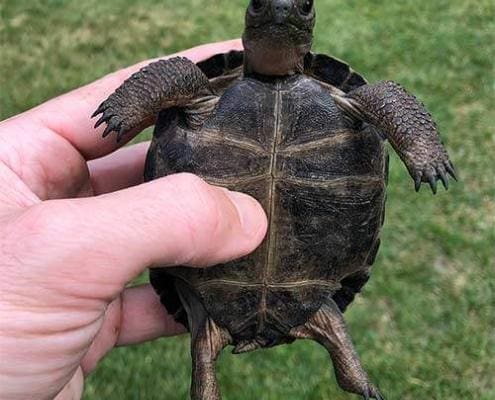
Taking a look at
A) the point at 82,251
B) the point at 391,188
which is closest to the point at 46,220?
the point at 82,251

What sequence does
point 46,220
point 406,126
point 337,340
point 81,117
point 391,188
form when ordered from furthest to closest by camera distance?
point 391,188 → point 81,117 → point 337,340 → point 406,126 → point 46,220

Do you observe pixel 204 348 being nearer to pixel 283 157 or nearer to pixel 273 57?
pixel 283 157

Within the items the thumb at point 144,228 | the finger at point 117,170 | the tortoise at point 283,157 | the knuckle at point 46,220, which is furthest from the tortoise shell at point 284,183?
the finger at point 117,170

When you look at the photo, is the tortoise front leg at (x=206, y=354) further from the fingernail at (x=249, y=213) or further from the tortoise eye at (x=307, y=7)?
the tortoise eye at (x=307, y=7)

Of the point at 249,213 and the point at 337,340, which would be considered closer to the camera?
the point at 249,213

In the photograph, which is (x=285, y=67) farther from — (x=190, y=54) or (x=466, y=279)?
(x=466, y=279)

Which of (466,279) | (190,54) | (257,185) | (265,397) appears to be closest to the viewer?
(257,185)

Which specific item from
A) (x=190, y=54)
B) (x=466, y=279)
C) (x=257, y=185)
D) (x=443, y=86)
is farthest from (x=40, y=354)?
(x=443, y=86)
